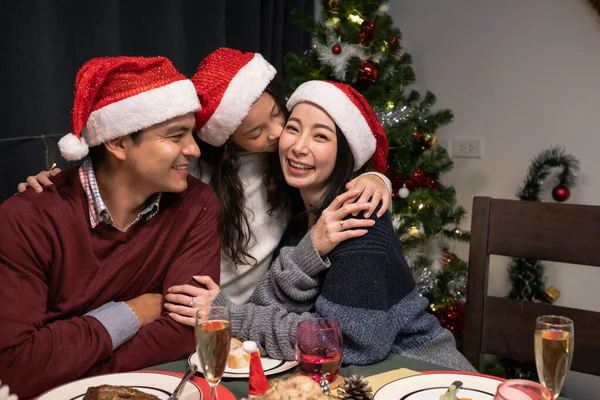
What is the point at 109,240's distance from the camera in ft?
5.18

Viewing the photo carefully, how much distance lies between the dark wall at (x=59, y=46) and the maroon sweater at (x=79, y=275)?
830 mm

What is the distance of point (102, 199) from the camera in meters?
1.62

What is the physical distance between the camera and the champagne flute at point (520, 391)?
0.87m

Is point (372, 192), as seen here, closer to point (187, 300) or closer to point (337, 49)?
point (187, 300)

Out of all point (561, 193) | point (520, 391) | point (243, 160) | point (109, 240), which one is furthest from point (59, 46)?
point (561, 193)

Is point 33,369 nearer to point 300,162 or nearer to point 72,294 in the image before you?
point 72,294

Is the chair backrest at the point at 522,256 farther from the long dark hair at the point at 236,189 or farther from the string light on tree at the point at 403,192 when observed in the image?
the string light on tree at the point at 403,192

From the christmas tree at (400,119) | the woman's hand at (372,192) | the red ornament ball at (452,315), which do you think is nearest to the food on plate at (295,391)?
the woman's hand at (372,192)

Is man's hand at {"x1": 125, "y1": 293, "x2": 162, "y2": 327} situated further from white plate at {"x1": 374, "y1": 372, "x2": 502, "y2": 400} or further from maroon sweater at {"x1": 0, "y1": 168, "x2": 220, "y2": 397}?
white plate at {"x1": 374, "y1": 372, "x2": 502, "y2": 400}

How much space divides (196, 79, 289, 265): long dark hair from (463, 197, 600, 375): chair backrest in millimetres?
573

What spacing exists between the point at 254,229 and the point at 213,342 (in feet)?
2.97

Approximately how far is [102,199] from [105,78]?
286 mm

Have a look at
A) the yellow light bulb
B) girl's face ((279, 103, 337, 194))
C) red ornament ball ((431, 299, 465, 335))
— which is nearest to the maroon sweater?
girl's face ((279, 103, 337, 194))

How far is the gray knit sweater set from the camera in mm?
1471
